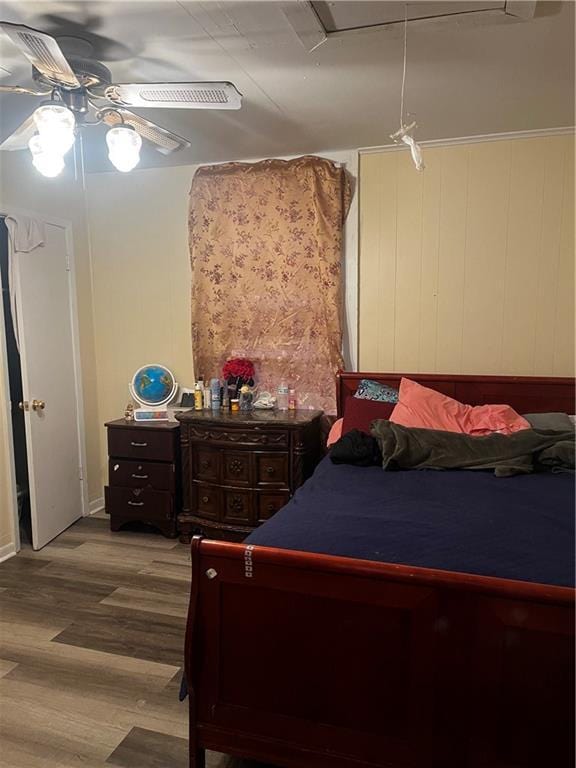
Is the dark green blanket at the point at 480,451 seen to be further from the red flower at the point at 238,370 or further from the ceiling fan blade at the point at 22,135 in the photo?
the ceiling fan blade at the point at 22,135

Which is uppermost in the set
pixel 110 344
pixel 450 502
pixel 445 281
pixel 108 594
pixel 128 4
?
pixel 128 4

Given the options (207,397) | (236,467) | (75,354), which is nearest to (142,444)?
(207,397)

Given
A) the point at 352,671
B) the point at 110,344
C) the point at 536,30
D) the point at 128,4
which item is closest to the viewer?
the point at 352,671

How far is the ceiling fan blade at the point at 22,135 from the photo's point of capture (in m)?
2.13

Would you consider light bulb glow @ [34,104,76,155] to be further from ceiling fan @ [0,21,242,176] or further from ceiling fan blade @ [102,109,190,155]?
ceiling fan blade @ [102,109,190,155]

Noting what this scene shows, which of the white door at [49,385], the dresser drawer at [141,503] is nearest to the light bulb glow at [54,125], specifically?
the white door at [49,385]

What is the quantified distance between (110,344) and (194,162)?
151cm

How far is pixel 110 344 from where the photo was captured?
4.24 meters

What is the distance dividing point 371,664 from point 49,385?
2975 millimetres

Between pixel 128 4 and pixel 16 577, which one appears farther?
pixel 16 577

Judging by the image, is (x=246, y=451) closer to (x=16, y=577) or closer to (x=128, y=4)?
(x=16, y=577)

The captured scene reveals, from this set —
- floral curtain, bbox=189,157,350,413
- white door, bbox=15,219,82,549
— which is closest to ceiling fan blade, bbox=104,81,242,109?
floral curtain, bbox=189,157,350,413

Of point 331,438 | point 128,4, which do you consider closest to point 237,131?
point 128,4

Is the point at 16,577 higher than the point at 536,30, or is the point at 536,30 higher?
the point at 536,30
